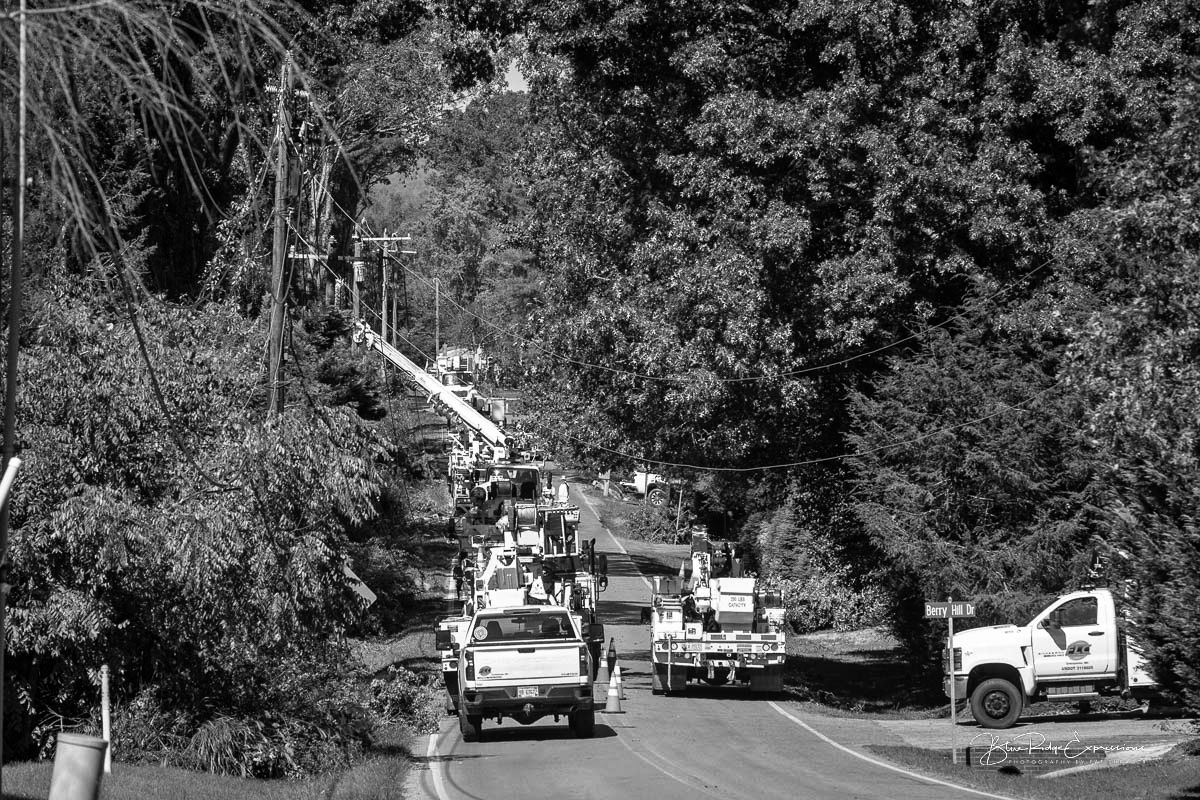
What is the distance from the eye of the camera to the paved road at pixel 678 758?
16094 mm

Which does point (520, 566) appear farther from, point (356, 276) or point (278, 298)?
point (278, 298)

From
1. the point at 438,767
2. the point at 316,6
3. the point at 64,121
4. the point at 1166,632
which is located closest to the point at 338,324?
Answer: the point at 316,6

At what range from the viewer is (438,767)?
18.1 meters

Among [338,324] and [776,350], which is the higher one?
[338,324]

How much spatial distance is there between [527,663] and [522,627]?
153cm

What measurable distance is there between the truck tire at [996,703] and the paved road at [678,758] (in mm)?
1709

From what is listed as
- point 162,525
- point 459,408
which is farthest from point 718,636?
point 459,408

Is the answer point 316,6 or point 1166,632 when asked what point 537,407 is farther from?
point 1166,632

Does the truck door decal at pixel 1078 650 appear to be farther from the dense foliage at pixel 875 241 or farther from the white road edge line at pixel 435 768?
the white road edge line at pixel 435 768

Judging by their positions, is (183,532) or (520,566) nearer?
(183,532)

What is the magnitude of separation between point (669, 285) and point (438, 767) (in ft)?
39.6

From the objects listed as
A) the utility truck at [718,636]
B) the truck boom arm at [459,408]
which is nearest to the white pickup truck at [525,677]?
the utility truck at [718,636]

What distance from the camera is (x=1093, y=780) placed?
58.6 ft

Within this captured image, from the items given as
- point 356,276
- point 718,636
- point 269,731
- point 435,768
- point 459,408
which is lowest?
point 435,768
